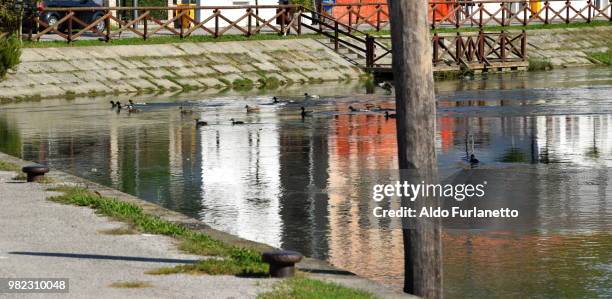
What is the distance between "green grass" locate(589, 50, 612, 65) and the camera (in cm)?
5169

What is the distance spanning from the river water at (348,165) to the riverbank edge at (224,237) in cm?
46

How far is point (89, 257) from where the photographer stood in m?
11.7

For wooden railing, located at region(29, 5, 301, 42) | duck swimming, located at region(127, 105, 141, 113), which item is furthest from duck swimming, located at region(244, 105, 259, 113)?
wooden railing, located at region(29, 5, 301, 42)

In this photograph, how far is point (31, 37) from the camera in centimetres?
4109

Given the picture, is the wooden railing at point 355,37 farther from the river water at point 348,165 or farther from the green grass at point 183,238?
the green grass at point 183,238

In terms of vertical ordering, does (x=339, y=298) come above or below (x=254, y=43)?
below

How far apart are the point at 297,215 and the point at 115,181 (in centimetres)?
411

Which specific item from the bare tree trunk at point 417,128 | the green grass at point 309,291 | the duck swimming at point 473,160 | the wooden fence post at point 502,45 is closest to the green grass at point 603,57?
the wooden fence post at point 502,45

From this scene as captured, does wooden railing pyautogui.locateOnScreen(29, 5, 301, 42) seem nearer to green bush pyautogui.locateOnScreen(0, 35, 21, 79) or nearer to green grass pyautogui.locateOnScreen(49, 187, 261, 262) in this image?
green bush pyautogui.locateOnScreen(0, 35, 21, 79)

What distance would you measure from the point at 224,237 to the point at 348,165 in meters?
6.94

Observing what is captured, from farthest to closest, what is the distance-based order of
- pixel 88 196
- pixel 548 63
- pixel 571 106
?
pixel 548 63 < pixel 571 106 < pixel 88 196

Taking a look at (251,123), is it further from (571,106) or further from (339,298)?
(339,298)

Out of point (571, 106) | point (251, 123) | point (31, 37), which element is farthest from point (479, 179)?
point (31, 37)

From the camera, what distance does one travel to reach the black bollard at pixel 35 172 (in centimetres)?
1678
